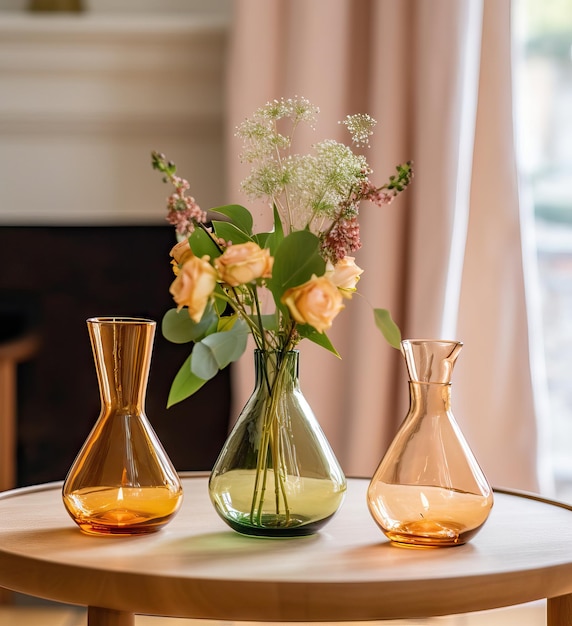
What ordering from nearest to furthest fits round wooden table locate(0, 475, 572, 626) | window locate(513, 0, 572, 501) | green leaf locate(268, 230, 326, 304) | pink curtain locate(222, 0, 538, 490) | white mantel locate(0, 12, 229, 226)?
round wooden table locate(0, 475, 572, 626), green leaf locate(268, 230, 326, 304), pink curtain locate(222, 0, 538, 490), white mantel locate(0, 12, 229, 226), window locate(513, 0, 572, 501)

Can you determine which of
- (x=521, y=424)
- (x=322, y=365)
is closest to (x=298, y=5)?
(x=322, y=365)

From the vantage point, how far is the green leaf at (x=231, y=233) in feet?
3.44

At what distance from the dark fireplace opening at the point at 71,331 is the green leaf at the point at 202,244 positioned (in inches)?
41.2

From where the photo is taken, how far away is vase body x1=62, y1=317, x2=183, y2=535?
102 centimetres

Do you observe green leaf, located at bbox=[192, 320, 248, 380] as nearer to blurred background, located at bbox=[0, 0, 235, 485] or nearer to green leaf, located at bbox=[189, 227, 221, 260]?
green leaf, located at bbox=[189, 227, 221, 260]

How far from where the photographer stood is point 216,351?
969mm

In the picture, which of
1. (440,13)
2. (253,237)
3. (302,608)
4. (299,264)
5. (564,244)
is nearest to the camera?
(302,608)

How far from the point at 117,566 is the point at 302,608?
0.62ft

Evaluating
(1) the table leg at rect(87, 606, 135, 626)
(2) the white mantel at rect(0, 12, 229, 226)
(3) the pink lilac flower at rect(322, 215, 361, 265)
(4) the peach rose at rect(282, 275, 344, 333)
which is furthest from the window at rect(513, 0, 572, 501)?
(1) the table leg at rect(87, 606, 135, 626)

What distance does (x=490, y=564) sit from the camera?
912 mm

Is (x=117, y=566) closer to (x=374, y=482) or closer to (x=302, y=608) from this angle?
(x=302, y=608)

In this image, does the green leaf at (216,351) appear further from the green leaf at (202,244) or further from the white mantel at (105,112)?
the white mantel at (105,112)

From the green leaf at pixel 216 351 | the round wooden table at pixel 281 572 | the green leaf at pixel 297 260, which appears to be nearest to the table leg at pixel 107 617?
the round wooden table at pixel 281 572

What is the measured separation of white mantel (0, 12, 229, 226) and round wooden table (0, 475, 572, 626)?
44.2 inches
